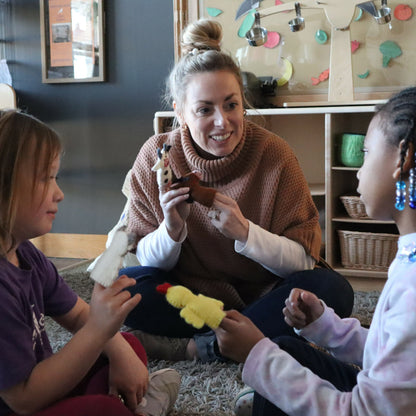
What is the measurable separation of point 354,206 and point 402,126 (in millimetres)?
1689

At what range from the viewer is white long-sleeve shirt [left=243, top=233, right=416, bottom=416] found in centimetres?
71

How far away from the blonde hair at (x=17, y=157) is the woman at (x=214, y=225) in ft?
1.84

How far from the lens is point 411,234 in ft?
2.67

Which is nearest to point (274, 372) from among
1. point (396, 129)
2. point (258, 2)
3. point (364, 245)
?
point (396, 129)

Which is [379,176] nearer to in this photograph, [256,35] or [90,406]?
[90,406]

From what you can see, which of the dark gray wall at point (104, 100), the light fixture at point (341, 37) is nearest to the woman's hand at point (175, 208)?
the light fixture at point (341, 37)

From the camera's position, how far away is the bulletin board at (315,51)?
265 cm

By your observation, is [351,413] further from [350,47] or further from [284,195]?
[350,47]

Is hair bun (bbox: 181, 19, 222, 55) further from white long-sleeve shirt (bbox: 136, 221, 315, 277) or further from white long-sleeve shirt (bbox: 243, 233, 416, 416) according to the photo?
white long-sleeve shirt (bbox: 243, 233, 416, 416)

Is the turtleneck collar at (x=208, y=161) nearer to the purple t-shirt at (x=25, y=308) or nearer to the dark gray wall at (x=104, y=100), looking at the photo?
the purple t-shirt at (x=25, y=308)

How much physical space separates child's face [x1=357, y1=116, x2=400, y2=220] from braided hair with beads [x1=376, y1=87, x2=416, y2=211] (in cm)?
1

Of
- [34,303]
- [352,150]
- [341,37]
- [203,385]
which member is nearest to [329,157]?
[352,150]

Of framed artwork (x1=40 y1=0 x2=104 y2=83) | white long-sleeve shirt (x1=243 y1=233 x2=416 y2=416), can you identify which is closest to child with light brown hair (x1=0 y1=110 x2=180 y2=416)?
white long-sleeve shirt (x1=243 y1=233 x2=416 y2=416)

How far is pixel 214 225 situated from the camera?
1500 millimetres
